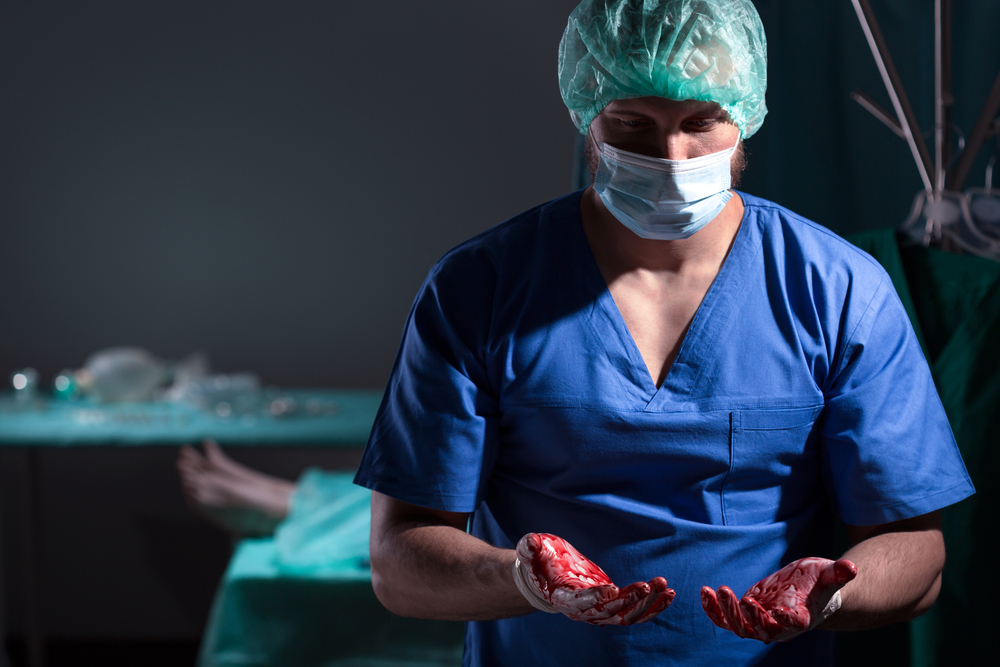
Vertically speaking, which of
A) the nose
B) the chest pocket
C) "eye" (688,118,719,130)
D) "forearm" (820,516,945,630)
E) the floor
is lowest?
the floor

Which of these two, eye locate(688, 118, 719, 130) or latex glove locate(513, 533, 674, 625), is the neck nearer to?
eye locate(688, 118, 719, 130)

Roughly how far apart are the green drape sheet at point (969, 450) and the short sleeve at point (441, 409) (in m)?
0.61

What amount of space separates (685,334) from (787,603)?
1.01 ft

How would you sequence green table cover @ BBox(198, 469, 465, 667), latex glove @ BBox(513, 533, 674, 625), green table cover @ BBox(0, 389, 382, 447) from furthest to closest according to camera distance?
green table cover @ BBox(0, 389, 382, 447)
green table cover @ BBox(198, 469, 465, 667)
latex glove @ BBox(513, 533, 674, 625)

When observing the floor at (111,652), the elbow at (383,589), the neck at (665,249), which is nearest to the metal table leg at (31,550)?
the floor at (111,652)

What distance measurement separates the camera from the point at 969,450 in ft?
3.54

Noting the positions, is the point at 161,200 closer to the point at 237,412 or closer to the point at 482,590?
the point at 237,412

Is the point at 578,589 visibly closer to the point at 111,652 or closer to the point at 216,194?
the point at 216,194

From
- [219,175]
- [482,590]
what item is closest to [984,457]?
[482,590]

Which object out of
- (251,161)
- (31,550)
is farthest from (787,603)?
(251,161)

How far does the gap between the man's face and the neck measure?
0.09 m

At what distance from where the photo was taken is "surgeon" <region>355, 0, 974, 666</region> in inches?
33.6

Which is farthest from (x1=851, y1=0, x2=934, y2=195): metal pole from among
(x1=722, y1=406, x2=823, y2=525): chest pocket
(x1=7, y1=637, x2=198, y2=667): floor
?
(x1=7, y1=637, x2=198, y2=667): floor

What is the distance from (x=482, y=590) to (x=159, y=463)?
2044 mm
